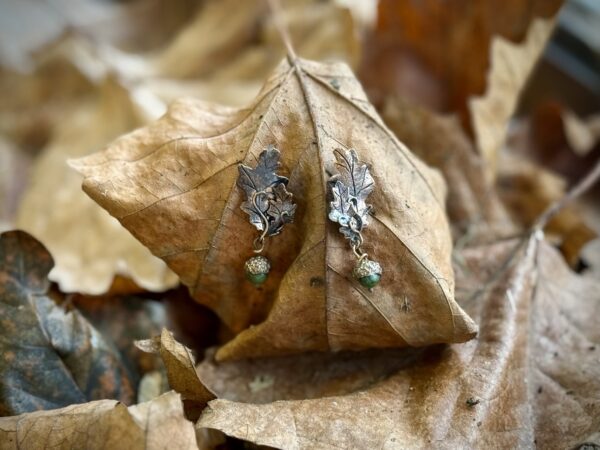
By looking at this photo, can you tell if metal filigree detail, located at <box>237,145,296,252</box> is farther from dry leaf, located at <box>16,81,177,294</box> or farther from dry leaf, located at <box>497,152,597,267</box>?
dry leaf, located at <box>497,152,597,267</box>

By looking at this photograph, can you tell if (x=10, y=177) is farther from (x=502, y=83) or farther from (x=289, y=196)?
(x=502, y=83)

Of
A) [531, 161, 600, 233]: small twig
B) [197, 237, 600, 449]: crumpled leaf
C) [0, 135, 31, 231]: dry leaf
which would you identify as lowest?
[0, 135, 31, 231]: dry leaf

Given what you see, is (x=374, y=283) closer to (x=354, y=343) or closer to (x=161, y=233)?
(x=354, y=343)

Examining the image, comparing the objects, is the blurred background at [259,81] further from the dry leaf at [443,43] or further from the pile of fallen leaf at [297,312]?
the pile of fallen leaf at [297,312]

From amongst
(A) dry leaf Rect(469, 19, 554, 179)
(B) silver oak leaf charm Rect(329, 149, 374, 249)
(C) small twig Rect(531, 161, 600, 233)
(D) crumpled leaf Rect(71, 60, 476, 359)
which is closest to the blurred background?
(A) dry leaf Rect(469, 19, 554, 179)

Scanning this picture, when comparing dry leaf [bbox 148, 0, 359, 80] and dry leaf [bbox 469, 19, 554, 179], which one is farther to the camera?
dry leaf [bbox 148, 0, 359, 80]

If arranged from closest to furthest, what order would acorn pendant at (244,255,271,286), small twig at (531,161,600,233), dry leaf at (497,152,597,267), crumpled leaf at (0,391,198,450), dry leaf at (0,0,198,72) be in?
crumpled leaf at (0,391,198,450), acorn pendant at (244,255,271,286), small twig at (531,161,600,233), dry leaf at (497,152,597,267), dry leaf at (0,0,198,72)
